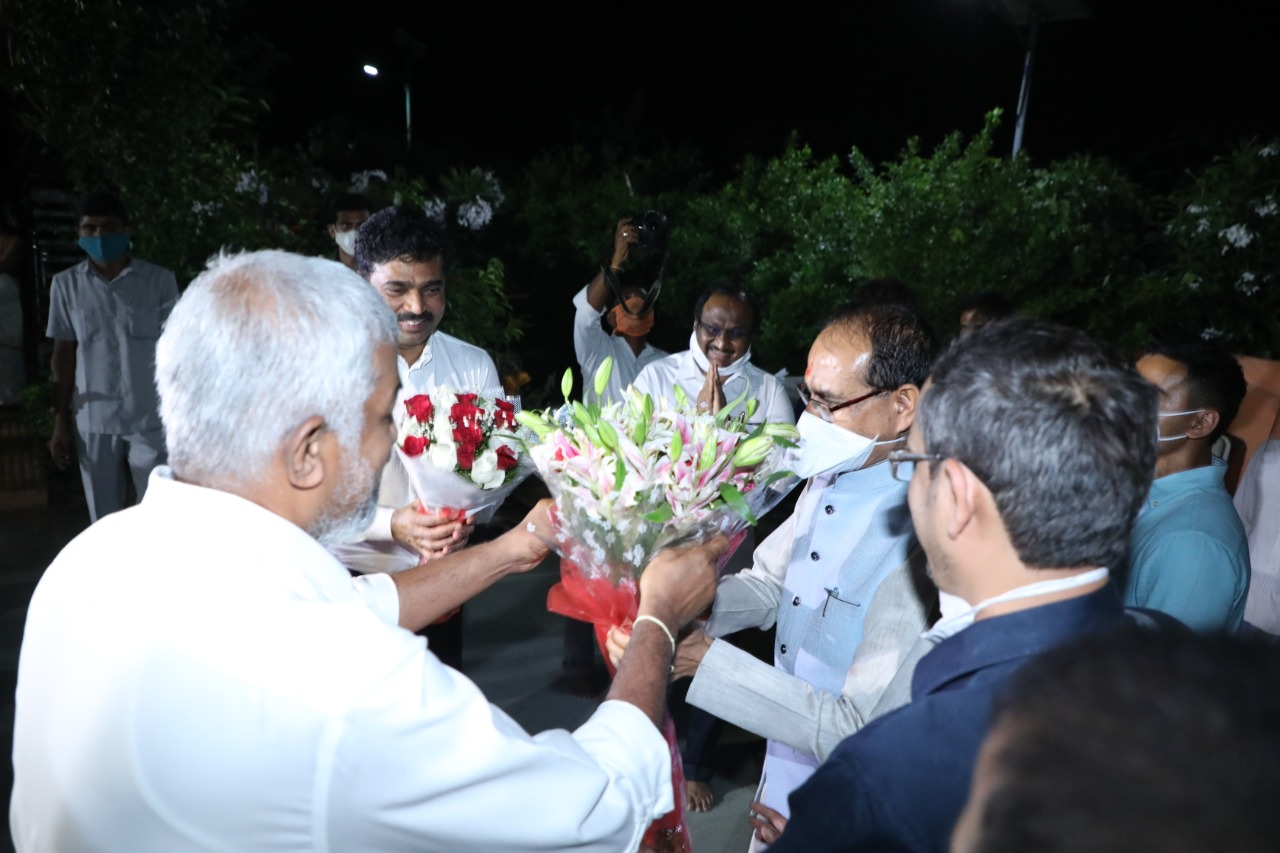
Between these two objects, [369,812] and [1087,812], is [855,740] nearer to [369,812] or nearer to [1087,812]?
[1087,812]

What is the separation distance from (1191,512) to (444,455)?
7.01 ft

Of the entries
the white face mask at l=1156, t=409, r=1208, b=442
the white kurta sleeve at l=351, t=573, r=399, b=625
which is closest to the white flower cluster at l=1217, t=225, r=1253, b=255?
the white face mask at l=1156, t=409, r=1208, b=442

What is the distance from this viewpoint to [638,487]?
6.91 feet

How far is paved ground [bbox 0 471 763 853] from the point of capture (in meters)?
4.04

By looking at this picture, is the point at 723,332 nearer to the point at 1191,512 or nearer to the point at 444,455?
the point at 444,455

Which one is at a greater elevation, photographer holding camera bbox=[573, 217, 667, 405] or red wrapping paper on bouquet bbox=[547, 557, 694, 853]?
photographer holding camera bbox=[573, 217, 667, 405]

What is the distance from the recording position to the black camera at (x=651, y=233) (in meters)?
6.36

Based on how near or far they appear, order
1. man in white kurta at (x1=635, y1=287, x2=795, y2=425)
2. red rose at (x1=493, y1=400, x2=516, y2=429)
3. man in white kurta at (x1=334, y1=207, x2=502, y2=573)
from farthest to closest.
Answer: man in white kurta at (x1=635, y1=287, x2=795, y2=425) → man in white kurta at (x1=334, y1=207, x2=502, y2=573) → red rose at (x1=493, y1=400, x2=516, y2=429)

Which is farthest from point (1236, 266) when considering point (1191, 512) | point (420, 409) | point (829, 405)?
point (420, 409)

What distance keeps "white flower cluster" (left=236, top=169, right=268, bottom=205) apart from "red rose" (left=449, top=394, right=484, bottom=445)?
644 centimetres

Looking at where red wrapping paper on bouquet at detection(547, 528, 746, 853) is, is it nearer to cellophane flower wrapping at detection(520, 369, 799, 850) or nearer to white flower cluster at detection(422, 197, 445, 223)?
Answer: cellophane flower wrapping at detection(520, 369, 799, 850)

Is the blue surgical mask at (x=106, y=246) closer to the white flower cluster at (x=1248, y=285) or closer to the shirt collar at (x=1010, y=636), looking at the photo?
the shirt collar at (x=1010, y=636)

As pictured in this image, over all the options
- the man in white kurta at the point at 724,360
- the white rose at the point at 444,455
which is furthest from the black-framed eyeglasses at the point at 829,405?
the man in white kurta at the point at 724,360

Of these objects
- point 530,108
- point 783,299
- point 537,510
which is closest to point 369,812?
point 537,510
